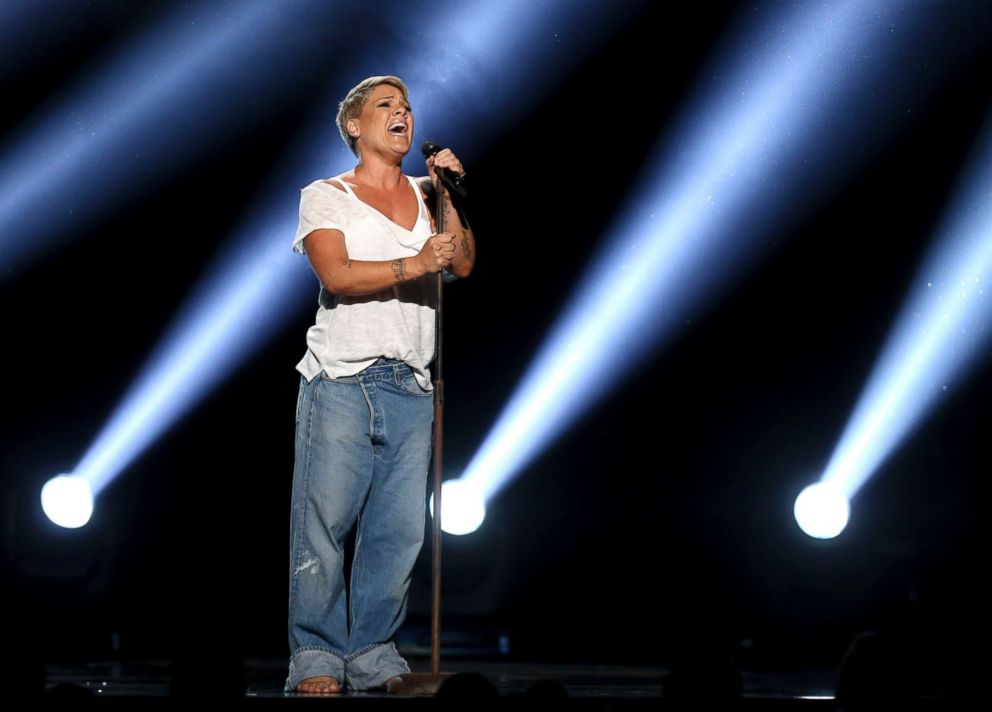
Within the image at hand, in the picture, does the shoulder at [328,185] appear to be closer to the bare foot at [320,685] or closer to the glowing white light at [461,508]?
the bare foot at [320,685]

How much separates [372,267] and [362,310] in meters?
0.13

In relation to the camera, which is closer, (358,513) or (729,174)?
(358,513)

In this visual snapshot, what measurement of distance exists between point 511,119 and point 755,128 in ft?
2.75

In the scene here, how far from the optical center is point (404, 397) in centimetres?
246

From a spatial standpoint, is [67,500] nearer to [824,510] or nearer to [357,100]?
[357,100]

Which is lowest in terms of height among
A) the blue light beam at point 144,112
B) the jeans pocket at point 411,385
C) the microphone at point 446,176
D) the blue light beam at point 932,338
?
the jeans pocket at point 411,385

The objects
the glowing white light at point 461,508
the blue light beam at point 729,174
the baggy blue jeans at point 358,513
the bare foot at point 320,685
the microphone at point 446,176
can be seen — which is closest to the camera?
the bare foot at point 320,685

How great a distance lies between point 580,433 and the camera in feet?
14.1

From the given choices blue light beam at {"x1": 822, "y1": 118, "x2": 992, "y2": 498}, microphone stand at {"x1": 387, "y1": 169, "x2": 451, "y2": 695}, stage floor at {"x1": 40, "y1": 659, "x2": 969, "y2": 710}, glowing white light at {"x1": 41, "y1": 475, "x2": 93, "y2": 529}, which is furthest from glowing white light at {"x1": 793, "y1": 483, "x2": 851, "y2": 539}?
glowing white light at {"x1": 41, "y1": 475, "x2": 93, "y2": 529}

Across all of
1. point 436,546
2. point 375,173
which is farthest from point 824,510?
point 375,173

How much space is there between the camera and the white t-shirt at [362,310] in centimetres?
242

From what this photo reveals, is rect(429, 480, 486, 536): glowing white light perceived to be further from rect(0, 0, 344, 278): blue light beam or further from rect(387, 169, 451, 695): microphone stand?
rect(387, 169, 451, 695): microphone stand

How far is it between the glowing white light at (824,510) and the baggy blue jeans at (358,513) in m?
2.11

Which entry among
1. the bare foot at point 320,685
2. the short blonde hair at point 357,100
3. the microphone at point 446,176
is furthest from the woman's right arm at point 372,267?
the bare foot at point 320,685
